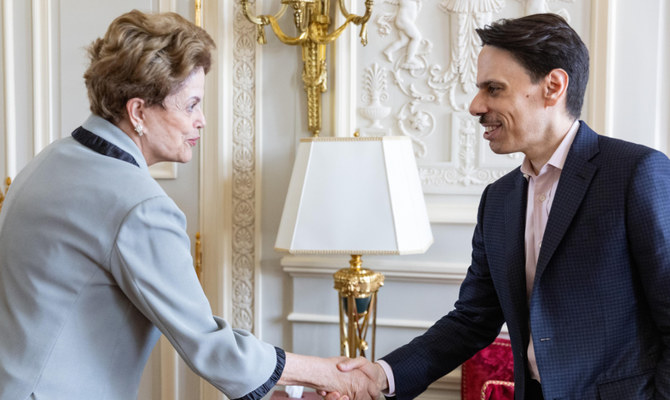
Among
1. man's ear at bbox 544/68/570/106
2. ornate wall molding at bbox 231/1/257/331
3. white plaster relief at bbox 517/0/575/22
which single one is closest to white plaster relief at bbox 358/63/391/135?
ornate wall molding at bbox 231/1/257/331

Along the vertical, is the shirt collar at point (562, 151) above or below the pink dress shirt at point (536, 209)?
above

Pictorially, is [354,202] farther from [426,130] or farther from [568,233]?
[568,233]

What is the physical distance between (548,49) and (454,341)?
912 millimetres

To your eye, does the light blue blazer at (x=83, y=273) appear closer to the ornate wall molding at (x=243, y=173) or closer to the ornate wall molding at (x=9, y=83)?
the ornate wall molding at (x=243, y=173)

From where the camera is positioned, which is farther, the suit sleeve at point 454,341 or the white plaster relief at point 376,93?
the white plaster relief at point 376,93

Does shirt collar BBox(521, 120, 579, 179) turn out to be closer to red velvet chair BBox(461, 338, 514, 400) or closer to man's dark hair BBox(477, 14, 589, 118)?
man's dark hair BBox(477, 14, 589, 118)

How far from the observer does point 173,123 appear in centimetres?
164

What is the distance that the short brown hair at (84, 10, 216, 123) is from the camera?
152cm

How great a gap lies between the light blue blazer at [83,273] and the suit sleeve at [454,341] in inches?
30.0

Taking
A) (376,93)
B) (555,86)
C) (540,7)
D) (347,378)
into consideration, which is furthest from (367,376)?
(540,7)

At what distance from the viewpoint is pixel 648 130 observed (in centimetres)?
255

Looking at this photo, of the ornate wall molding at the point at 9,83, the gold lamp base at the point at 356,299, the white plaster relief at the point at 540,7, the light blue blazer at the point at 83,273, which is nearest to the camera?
the light blue blazer at the point at 83,273

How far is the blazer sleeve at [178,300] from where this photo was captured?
1410 mm

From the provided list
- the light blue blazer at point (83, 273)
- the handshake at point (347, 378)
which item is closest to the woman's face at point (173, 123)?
the light blue blazer at point (83, 273)
